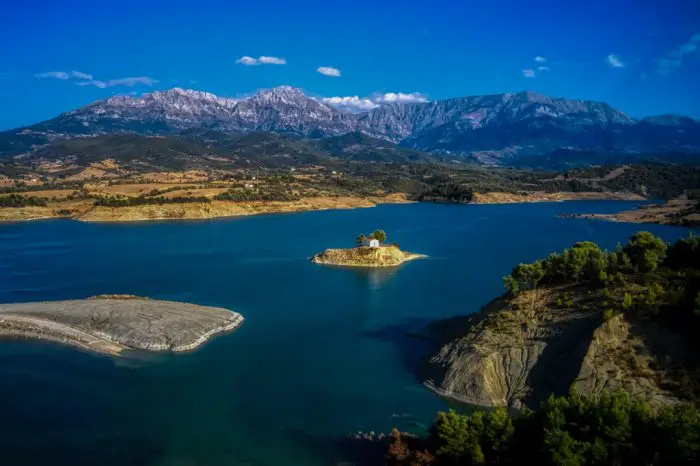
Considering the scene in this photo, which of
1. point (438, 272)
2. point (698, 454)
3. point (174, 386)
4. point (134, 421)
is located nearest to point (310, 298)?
point (438, 272)

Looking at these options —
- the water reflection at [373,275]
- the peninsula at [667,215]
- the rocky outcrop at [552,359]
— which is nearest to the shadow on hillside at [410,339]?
the rocky outcrop at [552,359]

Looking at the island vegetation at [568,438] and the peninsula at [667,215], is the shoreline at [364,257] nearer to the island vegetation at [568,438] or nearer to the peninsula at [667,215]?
the island vegetation at [568,438]

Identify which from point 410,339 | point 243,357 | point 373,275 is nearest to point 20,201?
point 373,275

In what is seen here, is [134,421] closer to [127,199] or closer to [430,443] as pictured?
[430,443]

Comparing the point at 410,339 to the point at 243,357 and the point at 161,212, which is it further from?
the point at 161,212

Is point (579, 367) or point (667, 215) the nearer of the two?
point (579, 367)

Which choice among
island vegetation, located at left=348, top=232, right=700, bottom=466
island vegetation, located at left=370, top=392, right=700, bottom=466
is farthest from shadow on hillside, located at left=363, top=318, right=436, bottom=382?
island vegetation, located at left=370, top=392, right=700, bottom=466
